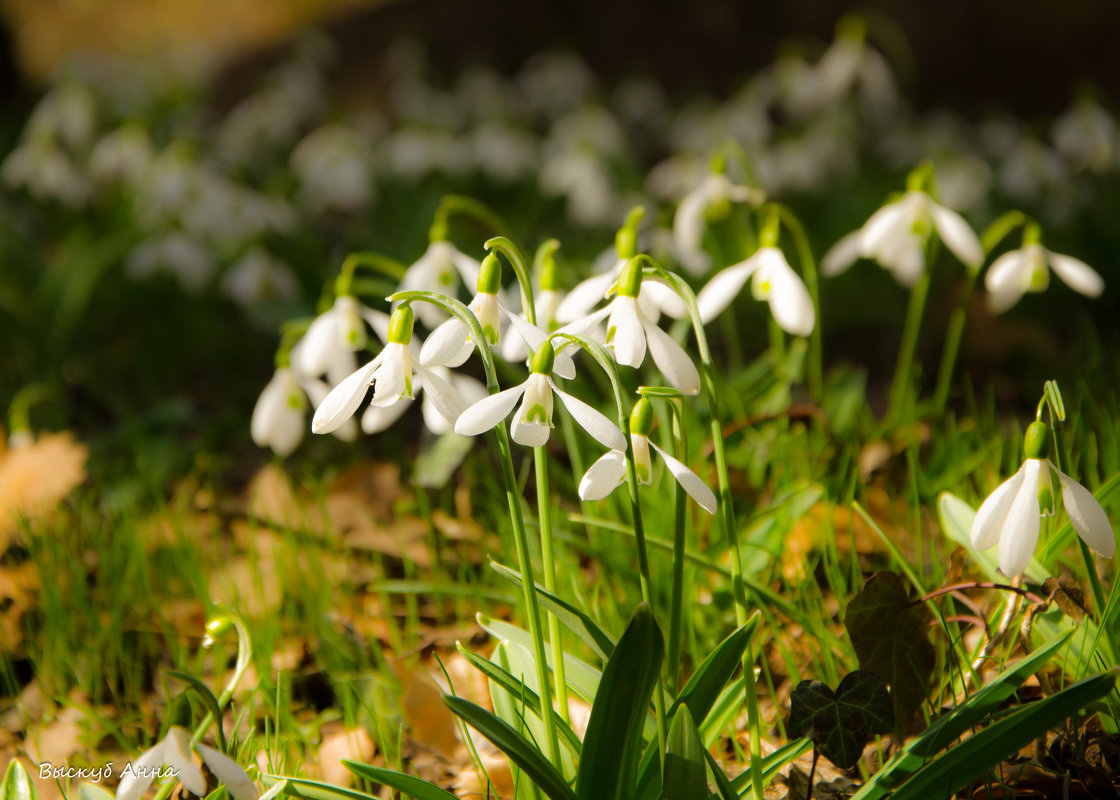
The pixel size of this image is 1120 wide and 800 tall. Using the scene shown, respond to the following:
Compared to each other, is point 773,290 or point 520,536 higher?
point 773,290

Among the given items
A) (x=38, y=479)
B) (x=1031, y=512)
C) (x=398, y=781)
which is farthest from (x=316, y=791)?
(x=38, y=479)

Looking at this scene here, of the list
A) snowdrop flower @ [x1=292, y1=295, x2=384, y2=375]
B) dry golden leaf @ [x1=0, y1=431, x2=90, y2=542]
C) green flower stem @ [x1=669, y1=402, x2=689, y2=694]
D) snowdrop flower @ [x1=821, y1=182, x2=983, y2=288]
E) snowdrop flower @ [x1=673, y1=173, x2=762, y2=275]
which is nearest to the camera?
green flower stem @ [x1=669, y1=402, x2=689, y2=694]

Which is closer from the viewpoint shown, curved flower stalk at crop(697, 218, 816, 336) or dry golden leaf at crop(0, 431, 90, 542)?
curved flower stalk at crop(697, 218, 816, 336)

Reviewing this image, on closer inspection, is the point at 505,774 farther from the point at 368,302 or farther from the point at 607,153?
the point at 607,153

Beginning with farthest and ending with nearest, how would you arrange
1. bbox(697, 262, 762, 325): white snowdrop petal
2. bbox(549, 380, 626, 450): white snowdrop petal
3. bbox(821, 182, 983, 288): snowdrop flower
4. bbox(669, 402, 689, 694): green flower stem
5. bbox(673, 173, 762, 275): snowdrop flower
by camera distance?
bbox(673, 173, 762, 275): snowdrop flower
bbox(821, 182, 983, 288): snowdrop flower
bbox(697, 262, 762, 325): white snowdrop petal
bbox(669, 402, 689, 694): green flower stem
bbox(549, 380, 626, 450): white snowdrop petal

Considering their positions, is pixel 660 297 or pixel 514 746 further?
pixel 660 297

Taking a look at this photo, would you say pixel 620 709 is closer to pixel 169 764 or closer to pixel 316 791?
pixel 316 791

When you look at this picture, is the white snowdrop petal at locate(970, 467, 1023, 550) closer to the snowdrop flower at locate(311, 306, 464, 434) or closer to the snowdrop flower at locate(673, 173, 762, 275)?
the snowdrop flower at locate(311, 306, 464, 434)

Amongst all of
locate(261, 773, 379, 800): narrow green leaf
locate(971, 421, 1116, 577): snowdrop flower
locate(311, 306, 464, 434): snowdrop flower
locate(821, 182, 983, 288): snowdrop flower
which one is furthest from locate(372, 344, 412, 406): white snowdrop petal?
locate(821, 182, 983, 288): snowdrop flower

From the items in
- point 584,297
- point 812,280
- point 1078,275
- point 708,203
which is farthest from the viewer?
point 708,203
